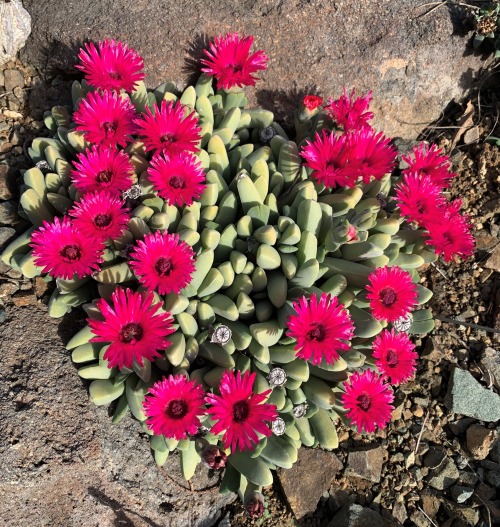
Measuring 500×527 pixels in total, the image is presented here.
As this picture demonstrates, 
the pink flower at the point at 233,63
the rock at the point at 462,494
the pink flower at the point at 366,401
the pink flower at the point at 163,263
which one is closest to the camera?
the pink flower at the point at 163,263

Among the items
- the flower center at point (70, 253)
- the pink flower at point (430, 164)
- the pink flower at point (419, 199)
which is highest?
the pink flower at point (430, 164)

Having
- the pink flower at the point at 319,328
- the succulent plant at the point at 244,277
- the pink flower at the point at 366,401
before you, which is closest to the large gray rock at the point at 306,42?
the succulent plant at the point at 244,277

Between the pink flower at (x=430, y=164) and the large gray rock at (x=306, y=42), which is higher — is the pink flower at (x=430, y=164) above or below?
below

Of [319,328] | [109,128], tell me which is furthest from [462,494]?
[109,128]

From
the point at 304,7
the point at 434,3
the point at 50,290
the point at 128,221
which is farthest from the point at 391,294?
the point at 434,3

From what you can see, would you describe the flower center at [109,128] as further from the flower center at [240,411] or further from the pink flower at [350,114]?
the flower center at [240,411]

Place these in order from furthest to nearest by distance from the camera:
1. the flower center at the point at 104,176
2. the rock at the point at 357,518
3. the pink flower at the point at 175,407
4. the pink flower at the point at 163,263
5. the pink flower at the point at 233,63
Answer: the pink flower at the point at 233,63
the rock at the point at 357,518
the flower center at the point at 104,176
the pink flower at the point at 163,263
the pink flower at the point at 175,407

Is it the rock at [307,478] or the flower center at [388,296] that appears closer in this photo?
the flower center at [388,296]
